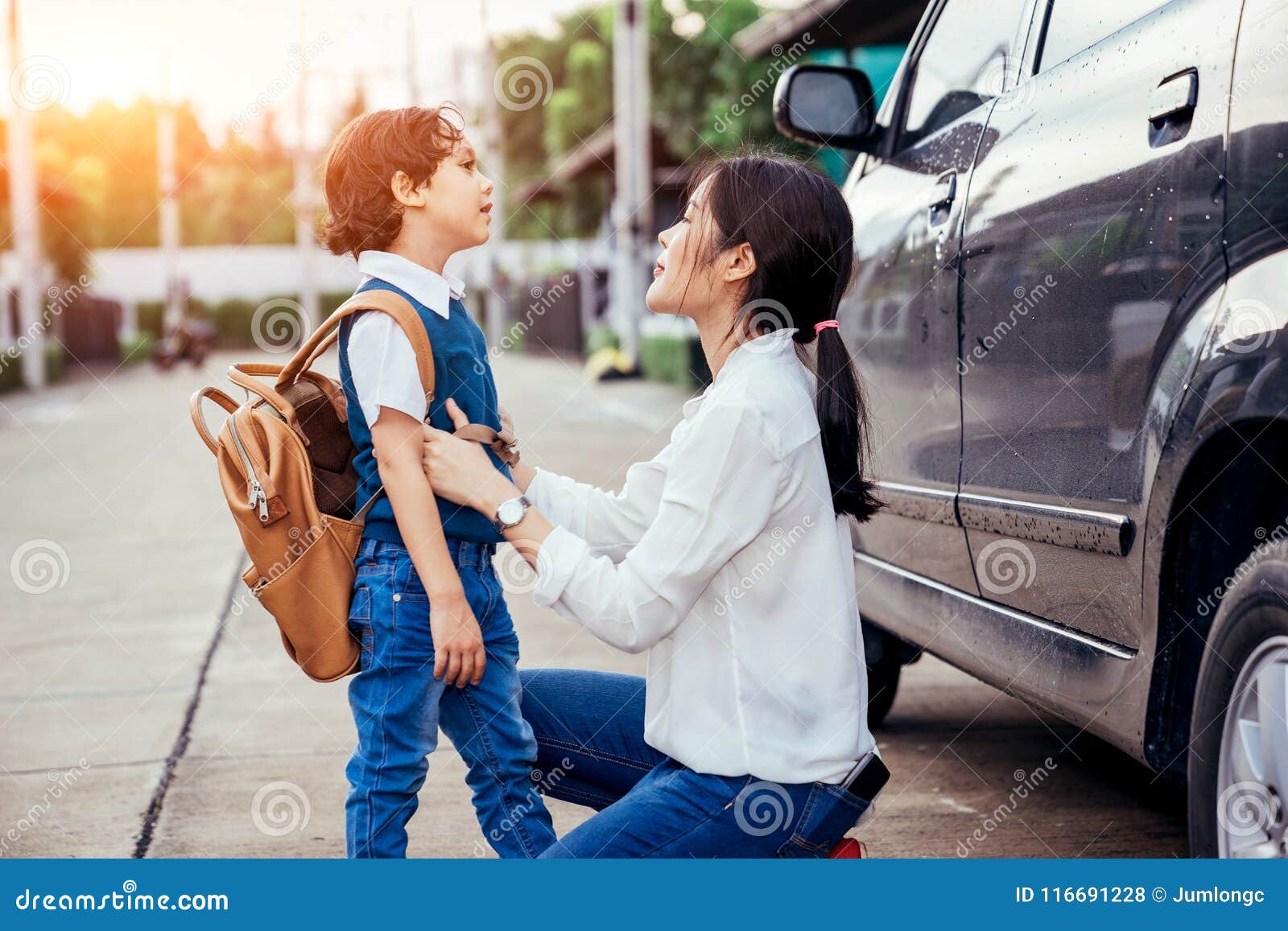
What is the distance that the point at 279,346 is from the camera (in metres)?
47.2

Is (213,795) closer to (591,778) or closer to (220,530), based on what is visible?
(591,778)

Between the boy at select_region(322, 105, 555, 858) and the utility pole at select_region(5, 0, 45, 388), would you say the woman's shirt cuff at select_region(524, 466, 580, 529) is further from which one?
the utility pole at select_region(5, 0, 45, 388)

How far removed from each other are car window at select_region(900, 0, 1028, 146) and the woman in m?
1.25

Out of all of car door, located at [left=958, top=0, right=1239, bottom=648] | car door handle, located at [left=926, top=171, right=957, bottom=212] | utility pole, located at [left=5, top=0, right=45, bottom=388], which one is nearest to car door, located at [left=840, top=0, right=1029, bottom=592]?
car door handle, located at [left=926, top=171, right=957, bottom=212]

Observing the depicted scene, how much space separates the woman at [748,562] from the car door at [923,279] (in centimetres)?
Result: 92

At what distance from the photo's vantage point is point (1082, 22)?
9.39ft

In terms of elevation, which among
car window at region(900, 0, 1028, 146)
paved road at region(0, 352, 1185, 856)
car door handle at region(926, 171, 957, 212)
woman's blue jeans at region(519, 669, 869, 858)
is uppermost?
car window at region(900, 0, 1028, 146)

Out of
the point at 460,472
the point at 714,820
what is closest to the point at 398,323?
the point at 460,472

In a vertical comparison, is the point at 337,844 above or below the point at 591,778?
below

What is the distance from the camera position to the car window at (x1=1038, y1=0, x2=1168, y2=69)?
261 centimetres

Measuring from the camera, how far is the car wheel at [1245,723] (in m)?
2.02

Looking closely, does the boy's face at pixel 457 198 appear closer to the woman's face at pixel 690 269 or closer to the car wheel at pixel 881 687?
the woman's face at pixel 690 269
